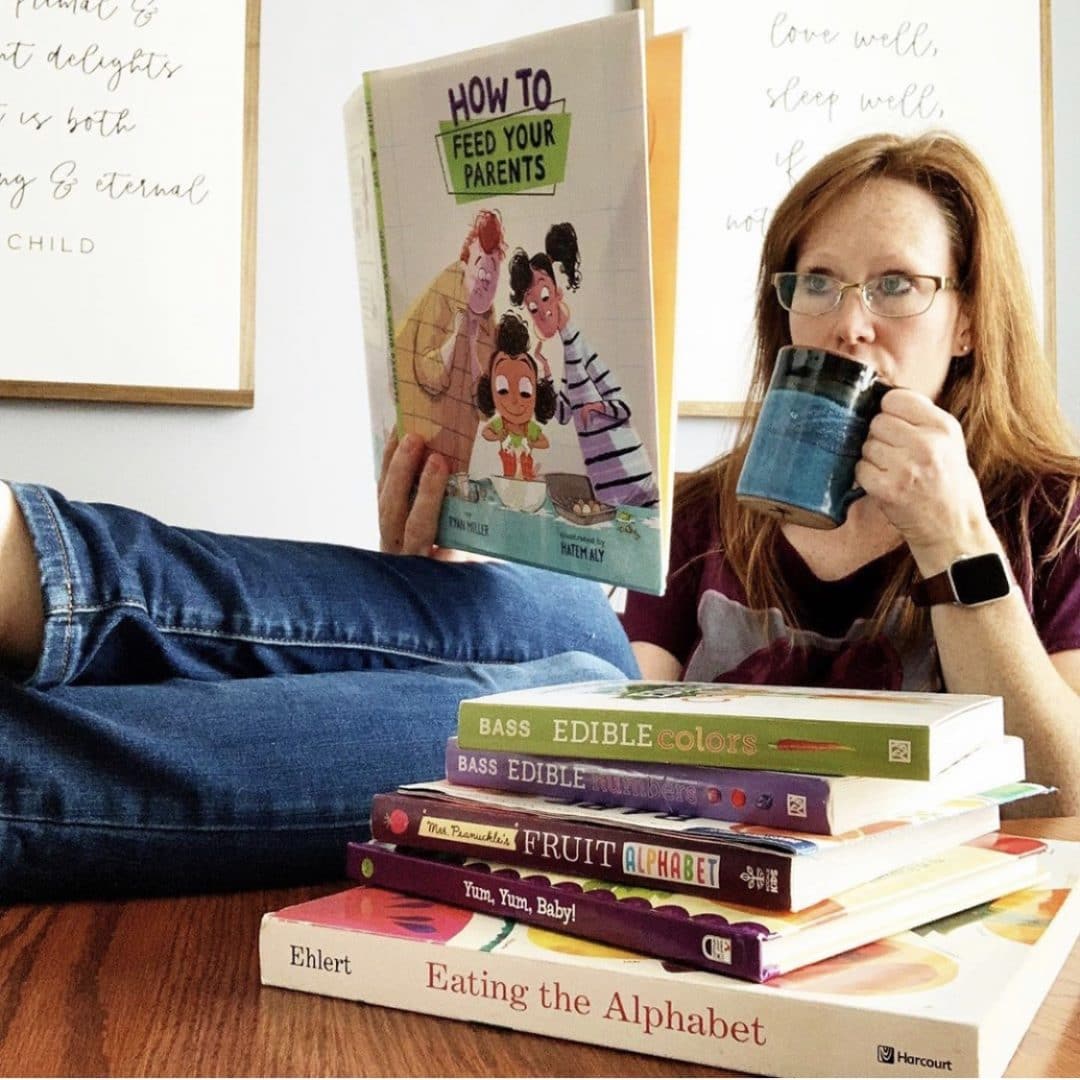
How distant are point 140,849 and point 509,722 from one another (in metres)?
0.23

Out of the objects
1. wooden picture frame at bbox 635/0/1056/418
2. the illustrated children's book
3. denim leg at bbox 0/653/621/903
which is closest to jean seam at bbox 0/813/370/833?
denim leg at bbox 0/653/621/903

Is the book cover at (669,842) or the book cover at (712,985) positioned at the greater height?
the book cover at (669,842)

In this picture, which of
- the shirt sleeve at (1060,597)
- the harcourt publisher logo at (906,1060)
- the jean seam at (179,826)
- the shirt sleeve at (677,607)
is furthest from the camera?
the shirt sleeve at (677,607)

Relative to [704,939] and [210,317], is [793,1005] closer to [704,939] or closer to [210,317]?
[704,939]

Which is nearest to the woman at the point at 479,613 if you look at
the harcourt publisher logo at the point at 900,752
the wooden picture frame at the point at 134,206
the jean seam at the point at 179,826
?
the jean seam at the point at 179,826

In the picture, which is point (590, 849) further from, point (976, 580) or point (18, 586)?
point (976, 580)

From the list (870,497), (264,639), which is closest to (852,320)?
(870,497)

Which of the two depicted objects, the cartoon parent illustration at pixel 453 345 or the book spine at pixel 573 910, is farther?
the cartoon parent illustration at pixel 453 345

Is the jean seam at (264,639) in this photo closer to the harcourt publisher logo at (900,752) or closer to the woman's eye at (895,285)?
the harcourt publisher logo at (900,752)

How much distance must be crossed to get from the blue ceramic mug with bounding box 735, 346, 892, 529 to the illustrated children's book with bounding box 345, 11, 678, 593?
0.34 feet

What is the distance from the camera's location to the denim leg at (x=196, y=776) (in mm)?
664

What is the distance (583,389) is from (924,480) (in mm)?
316

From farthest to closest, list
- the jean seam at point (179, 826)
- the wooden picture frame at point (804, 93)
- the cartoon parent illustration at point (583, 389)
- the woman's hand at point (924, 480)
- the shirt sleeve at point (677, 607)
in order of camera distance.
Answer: the wooden picture frame at point (804, 93)
the shirt sleeve at point (677, 607)
the woman's hand at point (924, 480)
the cartoon parent illustration at point (583, 389)
the jean seam at point (179, 826)

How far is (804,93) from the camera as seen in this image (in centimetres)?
195
